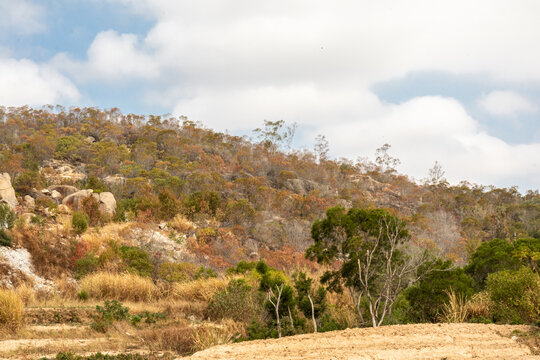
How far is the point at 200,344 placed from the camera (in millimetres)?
7391

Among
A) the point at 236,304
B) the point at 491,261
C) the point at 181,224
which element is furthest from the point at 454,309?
the point at 181,224

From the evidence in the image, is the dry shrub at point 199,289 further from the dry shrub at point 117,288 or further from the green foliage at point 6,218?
the green foliage at point 6,218

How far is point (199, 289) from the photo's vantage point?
36.6 feet

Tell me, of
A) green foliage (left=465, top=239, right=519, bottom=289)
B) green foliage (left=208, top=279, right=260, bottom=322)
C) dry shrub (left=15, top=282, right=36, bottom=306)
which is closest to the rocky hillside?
dry shrub (left=15, top=282, right=36, bottom=306)

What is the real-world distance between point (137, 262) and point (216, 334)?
21.4 feet

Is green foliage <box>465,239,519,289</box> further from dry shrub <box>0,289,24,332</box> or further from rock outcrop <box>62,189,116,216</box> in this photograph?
rock outcrop <box>62,189,116,216</box>

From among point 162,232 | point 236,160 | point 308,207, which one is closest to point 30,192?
point 162,232

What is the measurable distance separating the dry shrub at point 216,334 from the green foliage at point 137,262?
211 inches

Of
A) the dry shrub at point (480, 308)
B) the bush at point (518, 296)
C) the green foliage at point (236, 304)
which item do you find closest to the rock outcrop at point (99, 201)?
the green foliage at point (236, 304)

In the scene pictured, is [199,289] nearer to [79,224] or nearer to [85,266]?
[85,266]

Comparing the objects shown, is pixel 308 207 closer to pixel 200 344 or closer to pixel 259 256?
pixel 259 256

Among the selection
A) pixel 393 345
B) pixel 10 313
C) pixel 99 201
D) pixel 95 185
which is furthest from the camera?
pixel 95 185

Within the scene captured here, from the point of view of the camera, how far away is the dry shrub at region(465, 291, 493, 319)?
28.7ft

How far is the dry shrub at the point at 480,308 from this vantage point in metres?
8.75
